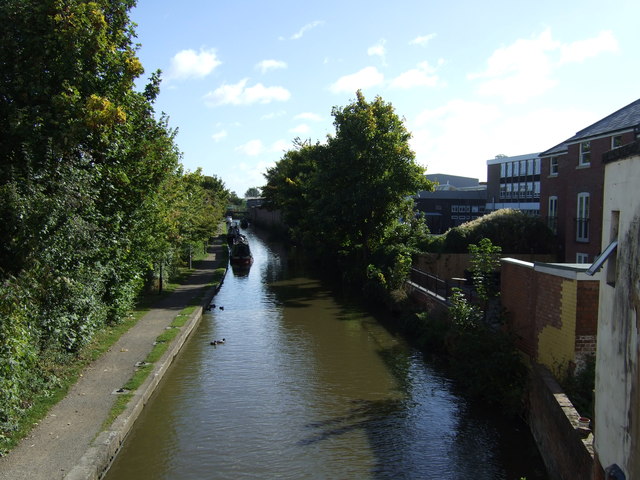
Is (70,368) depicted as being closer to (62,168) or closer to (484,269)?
(62,168)

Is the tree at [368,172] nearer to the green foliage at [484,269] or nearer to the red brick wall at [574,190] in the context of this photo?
the red brick wall at [574,190]

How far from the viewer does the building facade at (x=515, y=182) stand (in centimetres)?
5662

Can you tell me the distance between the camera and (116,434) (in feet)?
33.4

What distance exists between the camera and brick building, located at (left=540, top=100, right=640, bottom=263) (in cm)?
2344

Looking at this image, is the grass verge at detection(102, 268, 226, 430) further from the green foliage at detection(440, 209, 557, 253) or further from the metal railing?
the green foliage at detection(440, 209, 557, 253)

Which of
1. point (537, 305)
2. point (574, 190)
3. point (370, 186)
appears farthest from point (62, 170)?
point (574, 190)

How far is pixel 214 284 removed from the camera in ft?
100

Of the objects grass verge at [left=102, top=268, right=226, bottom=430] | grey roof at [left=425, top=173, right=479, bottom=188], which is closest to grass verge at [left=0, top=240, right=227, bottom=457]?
grass verge at [left=102, top=268, right=226, bottom=430]

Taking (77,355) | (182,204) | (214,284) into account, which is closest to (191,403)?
(77,355)

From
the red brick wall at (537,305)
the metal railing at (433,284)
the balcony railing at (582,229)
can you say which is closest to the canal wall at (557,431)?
the red brick wall at (537,305)

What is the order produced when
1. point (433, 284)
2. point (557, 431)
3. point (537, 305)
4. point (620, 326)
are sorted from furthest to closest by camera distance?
point (433, 284) < point (537, 305) < point (557, 431) < point (620, 326)

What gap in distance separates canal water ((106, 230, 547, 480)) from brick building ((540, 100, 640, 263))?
11.2 meters

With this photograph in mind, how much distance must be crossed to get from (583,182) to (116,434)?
887 inches

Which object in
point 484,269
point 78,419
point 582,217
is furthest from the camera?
point 582,217
